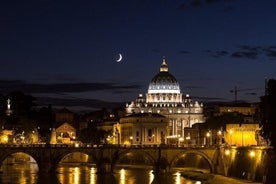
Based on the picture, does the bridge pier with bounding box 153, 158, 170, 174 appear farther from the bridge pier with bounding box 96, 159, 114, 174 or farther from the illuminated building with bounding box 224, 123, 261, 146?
the illuminated building with bounding box 224, 123, 261, 146

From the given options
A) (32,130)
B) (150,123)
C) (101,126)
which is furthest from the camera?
(101,126)

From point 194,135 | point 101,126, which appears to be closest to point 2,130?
point 194,135

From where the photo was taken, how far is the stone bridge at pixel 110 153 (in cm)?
9419

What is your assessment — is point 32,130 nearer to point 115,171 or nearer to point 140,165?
point 140,165

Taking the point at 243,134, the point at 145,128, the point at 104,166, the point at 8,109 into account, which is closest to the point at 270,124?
the point at 104,166

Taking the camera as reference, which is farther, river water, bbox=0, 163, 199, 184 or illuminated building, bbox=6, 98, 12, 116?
illuminated building, bbox=6, 98, 12, 116

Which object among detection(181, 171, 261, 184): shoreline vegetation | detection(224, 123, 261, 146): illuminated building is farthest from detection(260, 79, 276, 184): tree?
detection(224, 123, 261, 146): illuminated building

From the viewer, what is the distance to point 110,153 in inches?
3873

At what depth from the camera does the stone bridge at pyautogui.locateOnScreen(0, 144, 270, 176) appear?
94.2 meters

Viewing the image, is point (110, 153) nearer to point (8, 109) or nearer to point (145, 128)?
point (8, 109)

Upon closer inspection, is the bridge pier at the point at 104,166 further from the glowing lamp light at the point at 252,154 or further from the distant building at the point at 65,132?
the distant building at the point at 65,132

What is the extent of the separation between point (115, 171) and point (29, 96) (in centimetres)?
4514

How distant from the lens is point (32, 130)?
135250 mm

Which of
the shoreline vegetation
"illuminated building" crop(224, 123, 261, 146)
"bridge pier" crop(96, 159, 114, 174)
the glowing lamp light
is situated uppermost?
"illuminated building" crop(224, 123, 261, 146)
